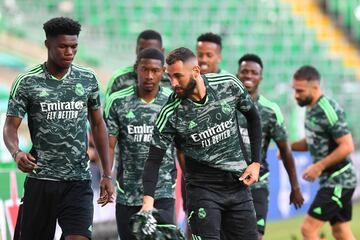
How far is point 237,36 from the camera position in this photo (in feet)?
75.5

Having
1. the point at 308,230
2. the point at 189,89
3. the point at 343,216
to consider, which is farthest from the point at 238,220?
the point at 343,216

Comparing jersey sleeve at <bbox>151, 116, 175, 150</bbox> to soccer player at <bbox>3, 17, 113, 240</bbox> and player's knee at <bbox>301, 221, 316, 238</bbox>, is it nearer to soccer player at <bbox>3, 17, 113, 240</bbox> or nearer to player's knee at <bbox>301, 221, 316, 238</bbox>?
soccer player at <bbox>3, 17, 113, 240</bbox>

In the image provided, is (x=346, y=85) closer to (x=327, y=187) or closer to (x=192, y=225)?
(x=327, y=187)

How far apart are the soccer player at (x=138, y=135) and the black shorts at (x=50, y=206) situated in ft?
3.78

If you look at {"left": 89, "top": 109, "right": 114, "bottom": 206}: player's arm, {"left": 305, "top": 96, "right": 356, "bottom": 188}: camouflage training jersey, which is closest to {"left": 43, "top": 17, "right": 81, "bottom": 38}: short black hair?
{"left": 89, "top": 109, "right": 114, "bottom": 206}: player's arm

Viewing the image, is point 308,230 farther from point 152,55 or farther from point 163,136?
point 163,136

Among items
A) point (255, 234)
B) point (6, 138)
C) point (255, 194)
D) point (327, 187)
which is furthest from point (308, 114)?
point (6, 138)

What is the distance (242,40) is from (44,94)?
15.6 m

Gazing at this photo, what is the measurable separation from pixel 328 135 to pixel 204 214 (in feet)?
11.9

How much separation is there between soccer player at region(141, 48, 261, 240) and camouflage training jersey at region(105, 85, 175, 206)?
126cm

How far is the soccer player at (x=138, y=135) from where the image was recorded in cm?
896

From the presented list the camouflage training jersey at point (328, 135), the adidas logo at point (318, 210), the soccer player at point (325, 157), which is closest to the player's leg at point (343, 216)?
the soccer player at point (325, 157)

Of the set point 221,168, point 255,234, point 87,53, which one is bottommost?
point 255,234

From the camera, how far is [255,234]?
765 cm
